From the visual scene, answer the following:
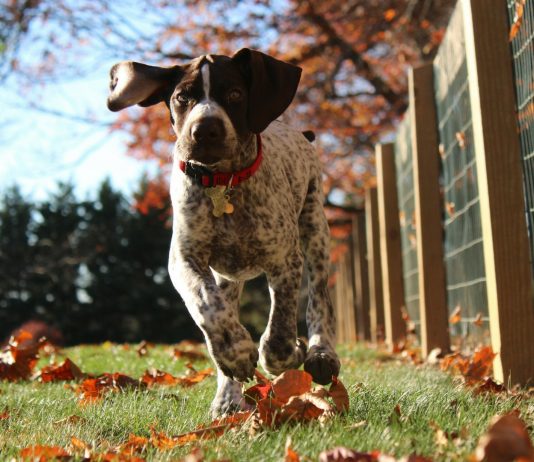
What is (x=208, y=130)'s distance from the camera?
9.92 ft

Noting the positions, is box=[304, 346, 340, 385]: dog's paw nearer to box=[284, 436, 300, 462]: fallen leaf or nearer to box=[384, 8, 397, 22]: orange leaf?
box=[284, 436, 300, 462]: fallen leaf

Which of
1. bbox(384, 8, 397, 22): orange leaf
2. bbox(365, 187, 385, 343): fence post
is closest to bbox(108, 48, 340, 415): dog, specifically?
bbox(365, 187, 385, 343): fence post

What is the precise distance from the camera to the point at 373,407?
2785mm

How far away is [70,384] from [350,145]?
10721 mm

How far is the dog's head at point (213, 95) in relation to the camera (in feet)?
10.1

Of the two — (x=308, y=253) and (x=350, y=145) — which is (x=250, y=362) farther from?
(x=350, y=145)

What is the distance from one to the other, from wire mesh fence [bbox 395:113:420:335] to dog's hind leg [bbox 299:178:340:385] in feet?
10.4

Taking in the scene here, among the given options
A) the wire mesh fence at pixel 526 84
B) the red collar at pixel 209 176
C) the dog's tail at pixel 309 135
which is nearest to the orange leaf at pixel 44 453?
the red collar at pixel 209 176

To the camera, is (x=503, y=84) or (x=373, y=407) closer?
(x=373, y=407)

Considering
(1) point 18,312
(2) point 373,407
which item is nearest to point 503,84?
(2) point 373,407

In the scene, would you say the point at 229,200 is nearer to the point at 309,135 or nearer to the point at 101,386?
the point at 101,386

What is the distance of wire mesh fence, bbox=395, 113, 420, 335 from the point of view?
300 inches

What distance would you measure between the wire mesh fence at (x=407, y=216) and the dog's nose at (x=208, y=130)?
4550 mm

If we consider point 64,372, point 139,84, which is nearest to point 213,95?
point 139,84
